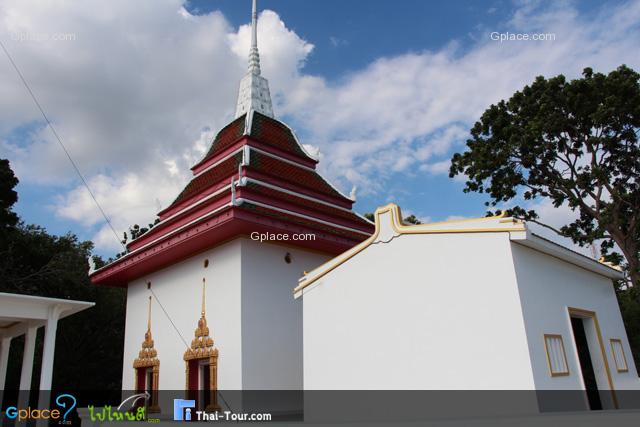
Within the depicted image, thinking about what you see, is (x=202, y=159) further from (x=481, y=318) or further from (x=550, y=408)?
(x=550, y=408)

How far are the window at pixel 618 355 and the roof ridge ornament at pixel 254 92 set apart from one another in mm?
11829

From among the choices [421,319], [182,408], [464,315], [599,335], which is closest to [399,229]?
[421,319]

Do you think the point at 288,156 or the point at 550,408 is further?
the point at 288,156

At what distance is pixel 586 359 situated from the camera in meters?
9.85

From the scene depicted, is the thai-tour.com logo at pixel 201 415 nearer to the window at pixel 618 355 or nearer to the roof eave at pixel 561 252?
the roof eave at pixel 561 252

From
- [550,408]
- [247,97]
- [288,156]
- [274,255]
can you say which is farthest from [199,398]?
[247,97]

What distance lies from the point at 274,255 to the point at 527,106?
35.5 feet

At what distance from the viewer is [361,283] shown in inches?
388

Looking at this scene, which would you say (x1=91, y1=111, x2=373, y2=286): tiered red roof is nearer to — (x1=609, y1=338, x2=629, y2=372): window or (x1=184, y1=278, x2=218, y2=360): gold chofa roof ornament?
(x1=184, y1=278, x2=218, y2=360): gold chofa roof ornament

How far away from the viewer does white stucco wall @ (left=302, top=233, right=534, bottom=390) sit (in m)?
7.82

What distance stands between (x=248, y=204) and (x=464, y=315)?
5.61 metres

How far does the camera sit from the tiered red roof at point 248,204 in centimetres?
1223

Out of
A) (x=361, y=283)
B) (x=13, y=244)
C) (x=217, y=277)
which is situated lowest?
(x=361, y=283)

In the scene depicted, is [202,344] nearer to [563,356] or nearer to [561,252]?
[563,356]
